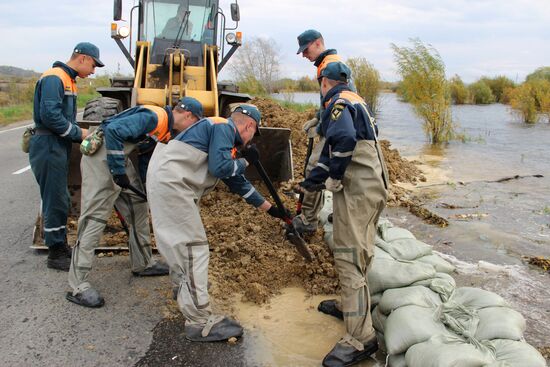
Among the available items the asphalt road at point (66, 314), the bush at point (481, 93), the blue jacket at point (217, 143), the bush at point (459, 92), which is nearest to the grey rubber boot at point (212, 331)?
the asphalt road at point (66, 314)

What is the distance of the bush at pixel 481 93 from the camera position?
3086 cm

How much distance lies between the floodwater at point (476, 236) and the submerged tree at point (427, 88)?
84 cm

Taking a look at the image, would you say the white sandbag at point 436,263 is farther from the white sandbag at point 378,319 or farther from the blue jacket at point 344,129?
the blue jacket at point 344,129

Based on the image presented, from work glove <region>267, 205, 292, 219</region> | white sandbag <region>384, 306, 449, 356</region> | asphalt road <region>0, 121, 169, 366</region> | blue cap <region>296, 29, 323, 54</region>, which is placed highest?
blue cap <region>296, 29, 323, 54</region>

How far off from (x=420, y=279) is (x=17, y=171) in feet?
23.9

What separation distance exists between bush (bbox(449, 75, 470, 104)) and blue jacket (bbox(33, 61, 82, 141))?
1003 inches

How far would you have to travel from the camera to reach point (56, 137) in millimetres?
4160

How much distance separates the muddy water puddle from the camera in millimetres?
3062

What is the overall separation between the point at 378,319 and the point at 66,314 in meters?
2.25

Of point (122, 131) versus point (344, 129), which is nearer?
point (344, 129)

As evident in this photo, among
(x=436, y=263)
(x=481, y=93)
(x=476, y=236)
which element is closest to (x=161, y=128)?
(x=436, y=263)

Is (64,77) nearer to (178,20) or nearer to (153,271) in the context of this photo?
(153,271)

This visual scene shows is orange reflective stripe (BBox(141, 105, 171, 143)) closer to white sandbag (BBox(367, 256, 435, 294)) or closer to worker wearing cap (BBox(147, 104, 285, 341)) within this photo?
worker wearing cap (BBox(147, 104, 285, 341))

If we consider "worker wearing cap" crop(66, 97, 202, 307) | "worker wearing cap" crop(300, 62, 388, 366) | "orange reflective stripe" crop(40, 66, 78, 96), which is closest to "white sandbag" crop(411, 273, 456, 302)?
"worker wearing cap" crop(300, 62, 388, 366)
